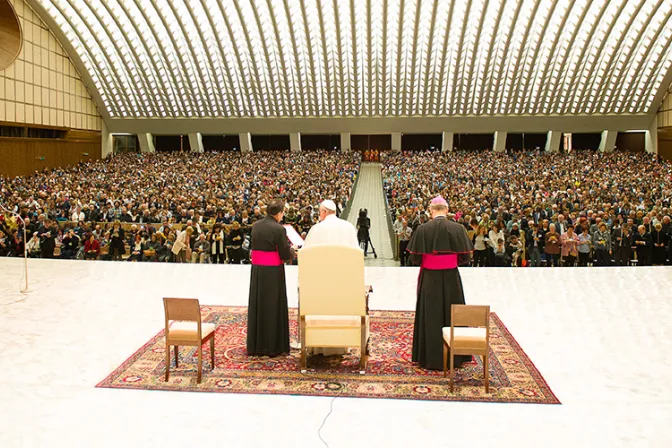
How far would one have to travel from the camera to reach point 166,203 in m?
19.1

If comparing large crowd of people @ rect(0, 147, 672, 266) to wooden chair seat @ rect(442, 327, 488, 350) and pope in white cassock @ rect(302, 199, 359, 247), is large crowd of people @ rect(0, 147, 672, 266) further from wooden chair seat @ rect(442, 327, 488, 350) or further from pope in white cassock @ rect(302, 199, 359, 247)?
wooden chair seat @ rect(442, 327, 488, 350)

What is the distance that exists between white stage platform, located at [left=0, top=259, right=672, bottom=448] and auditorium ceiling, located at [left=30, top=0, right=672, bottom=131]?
77.9 ft

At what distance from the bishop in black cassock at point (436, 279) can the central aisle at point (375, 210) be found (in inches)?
317

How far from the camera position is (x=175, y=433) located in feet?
15.0

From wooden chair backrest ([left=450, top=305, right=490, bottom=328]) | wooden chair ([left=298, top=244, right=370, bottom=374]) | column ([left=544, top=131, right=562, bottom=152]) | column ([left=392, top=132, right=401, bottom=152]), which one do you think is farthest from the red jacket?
column ([left=544, top=131, right=562, bottom=152])

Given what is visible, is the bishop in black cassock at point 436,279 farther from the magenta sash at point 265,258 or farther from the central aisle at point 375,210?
the central aisle at point 375,210

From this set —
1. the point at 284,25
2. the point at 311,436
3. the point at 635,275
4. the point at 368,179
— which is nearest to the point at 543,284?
the point at 635,275

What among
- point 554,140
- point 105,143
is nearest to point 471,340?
point 554,140

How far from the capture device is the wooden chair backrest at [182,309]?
5523 millimetres

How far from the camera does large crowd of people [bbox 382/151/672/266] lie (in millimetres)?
12336

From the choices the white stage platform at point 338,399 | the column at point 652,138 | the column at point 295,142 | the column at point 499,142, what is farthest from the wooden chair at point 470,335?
the column at point 652,138

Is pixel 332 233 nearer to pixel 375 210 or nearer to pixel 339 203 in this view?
pixel 339 203

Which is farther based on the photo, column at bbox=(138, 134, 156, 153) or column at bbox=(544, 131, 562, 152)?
column at bbox=(138, 134, 156, 153)

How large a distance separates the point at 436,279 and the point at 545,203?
41.1 ft
